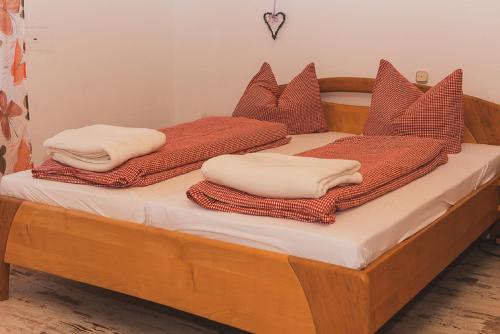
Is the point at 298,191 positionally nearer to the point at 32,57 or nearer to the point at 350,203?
the point at 350,203

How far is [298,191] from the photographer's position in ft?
6.98

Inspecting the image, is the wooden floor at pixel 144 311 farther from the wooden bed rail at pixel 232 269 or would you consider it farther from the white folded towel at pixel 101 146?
the white folded towel at pixel 101 146

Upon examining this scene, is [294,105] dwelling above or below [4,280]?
above

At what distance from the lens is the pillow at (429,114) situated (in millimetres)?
Answer: 3160

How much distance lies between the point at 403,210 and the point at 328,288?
44 cm

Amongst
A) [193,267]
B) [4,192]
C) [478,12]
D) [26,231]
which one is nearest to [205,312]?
[193,267]

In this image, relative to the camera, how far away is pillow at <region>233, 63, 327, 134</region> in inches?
145

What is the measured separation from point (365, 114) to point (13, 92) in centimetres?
180

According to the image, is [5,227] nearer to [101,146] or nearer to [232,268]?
[101,146]

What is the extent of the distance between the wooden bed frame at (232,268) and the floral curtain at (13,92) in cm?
70

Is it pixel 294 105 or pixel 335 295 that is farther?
pixel 294 105

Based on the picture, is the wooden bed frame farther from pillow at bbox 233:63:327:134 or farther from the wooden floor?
pillow at bbox 233:63:327:134

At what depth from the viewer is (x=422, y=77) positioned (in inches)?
139

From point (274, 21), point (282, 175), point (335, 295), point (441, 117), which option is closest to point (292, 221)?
point (282, 175)
